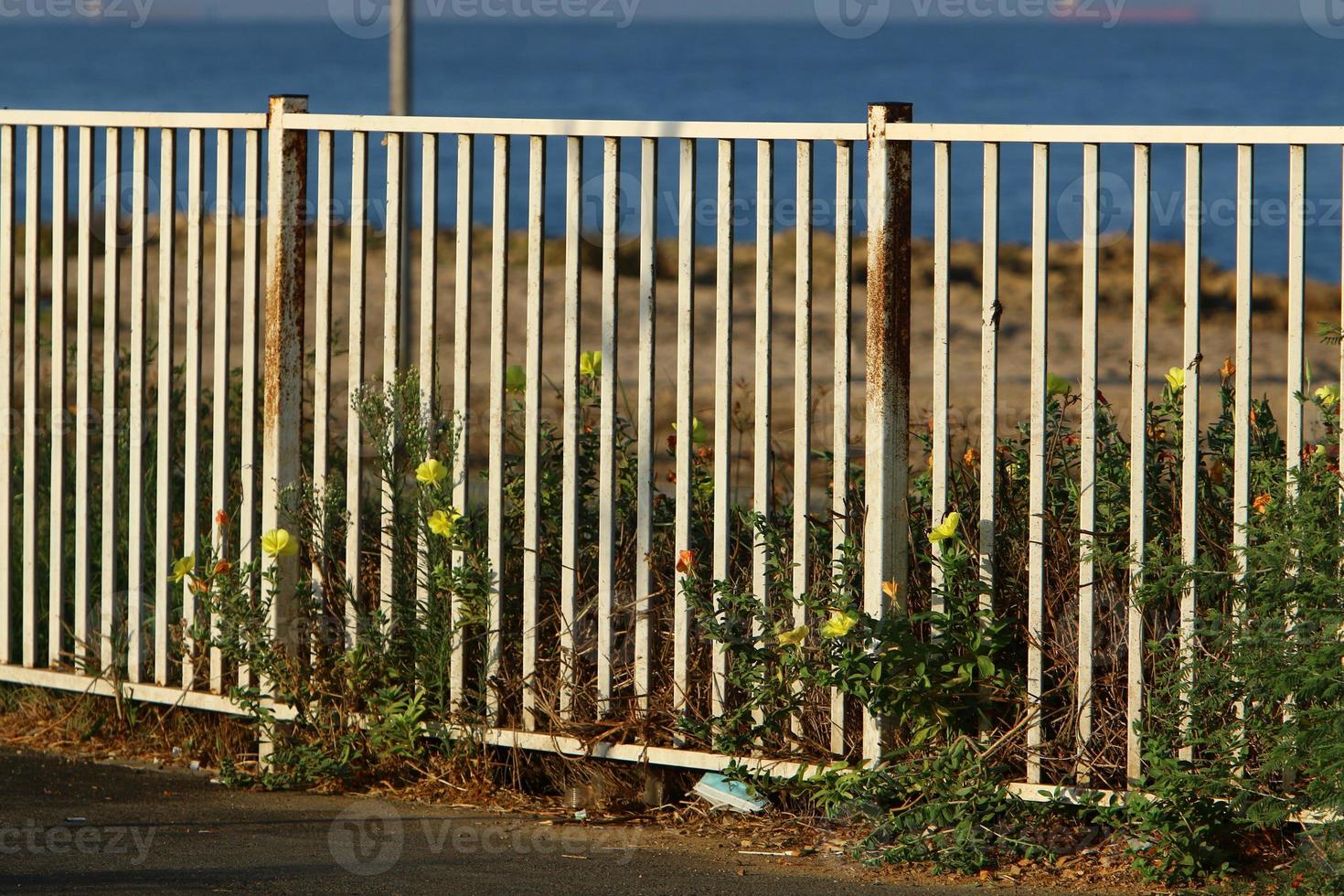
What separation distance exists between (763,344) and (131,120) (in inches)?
83.2

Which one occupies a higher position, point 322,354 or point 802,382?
point 322,354

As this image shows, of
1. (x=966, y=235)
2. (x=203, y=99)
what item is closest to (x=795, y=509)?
(x=966, y=235)

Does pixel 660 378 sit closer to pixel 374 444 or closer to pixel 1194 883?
pixel 374 444

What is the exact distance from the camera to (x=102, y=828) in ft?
14.7

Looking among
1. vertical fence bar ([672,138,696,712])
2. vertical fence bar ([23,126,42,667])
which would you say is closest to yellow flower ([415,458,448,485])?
vertical fence bar ([672,138,696,712])

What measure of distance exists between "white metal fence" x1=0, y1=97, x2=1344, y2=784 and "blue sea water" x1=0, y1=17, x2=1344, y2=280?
968 centimetres

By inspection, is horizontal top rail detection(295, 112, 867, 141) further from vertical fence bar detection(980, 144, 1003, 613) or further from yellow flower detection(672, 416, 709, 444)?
yellow flower detection(672, 416, 709, 444)

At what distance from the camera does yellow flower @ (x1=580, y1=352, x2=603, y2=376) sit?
16.1ft

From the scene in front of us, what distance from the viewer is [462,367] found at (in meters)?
4.71

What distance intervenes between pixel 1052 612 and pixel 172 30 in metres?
155

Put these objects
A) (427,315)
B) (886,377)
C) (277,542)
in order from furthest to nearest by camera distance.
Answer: (277,542) → (427,315) → (886,377)

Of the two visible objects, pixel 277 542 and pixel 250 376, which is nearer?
pixel 277 542

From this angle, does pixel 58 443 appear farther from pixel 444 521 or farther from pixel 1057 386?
pixel 1057 386

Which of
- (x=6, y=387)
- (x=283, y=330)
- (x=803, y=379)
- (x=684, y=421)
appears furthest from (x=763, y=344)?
(x=6, y=387)
